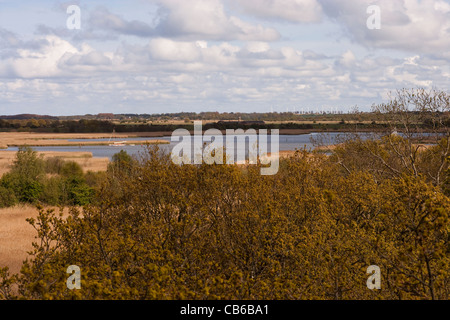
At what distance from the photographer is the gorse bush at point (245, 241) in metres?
7.75

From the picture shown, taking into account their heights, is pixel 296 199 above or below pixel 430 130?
below

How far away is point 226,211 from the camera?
13.2 metres

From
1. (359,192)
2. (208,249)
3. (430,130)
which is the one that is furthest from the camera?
(430,130)

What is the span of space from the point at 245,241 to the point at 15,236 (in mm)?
24164

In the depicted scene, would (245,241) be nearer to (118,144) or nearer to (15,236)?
(15,236)

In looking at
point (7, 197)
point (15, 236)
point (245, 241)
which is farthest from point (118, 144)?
point (245, 241)

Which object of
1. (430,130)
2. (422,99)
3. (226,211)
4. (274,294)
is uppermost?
(422,99)

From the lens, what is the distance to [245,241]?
35.8 ft

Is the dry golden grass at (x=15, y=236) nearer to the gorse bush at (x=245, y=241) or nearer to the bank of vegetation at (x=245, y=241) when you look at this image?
the gorse bush at (x=245, y=241)

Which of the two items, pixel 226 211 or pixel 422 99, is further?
pixel 422 99

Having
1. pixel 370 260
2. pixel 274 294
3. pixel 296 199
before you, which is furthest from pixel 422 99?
pixel 274 294

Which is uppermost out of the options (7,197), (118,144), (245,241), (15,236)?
(118,144)
